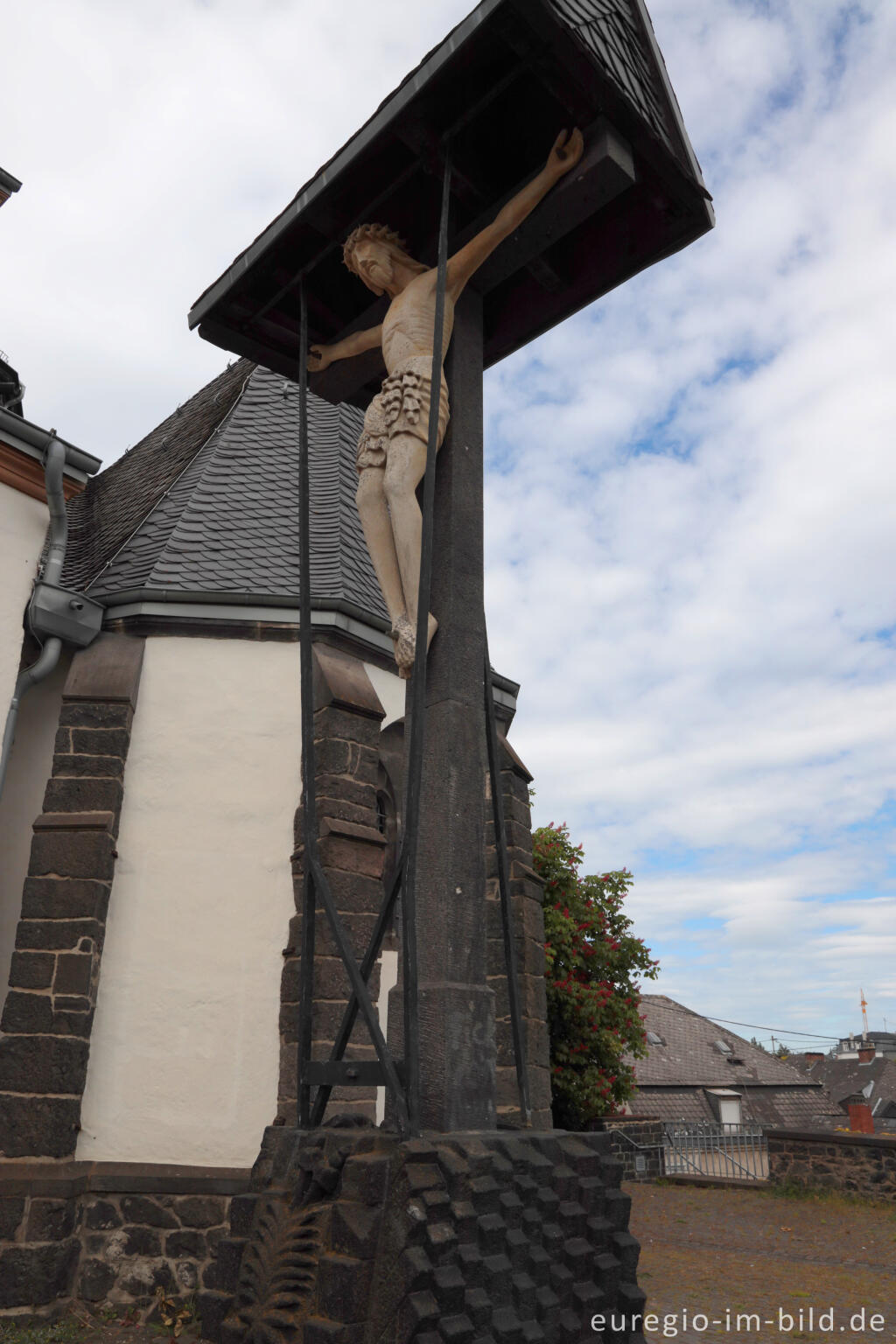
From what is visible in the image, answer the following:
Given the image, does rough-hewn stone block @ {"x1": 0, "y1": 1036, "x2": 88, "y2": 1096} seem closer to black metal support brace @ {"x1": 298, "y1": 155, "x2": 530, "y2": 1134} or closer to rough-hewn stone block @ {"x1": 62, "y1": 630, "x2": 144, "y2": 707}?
rough-hewn stone block @ {"x1": 62, "y1": 630, "x2": 144, "y2": 707}

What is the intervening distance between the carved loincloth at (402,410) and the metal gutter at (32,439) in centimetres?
483

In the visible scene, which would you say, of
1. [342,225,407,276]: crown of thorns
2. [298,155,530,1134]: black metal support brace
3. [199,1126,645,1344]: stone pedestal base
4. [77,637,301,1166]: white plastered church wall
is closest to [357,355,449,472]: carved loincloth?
[298,155,530,1134]: black metal support brace

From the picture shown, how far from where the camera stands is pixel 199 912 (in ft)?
23.4

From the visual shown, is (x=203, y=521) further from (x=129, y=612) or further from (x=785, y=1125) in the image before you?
(x=785, y=1125)

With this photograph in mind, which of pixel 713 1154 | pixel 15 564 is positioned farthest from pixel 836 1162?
pixel 15 564

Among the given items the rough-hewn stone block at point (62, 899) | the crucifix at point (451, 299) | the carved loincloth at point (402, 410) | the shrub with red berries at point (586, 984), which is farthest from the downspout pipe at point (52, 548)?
the shrub with red berries at point (586, 984)

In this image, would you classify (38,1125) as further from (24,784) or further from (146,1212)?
(24,784)

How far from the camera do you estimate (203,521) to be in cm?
913

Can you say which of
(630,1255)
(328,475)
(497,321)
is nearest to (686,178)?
(497,321)

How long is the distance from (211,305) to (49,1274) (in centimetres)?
599

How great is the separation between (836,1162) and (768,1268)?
18.7 ft

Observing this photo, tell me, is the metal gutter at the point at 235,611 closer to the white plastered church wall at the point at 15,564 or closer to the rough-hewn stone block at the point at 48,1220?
the white plastered church wall at the point at 15,564

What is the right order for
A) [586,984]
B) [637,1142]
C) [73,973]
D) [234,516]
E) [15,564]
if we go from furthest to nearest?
[637,1142] < [586,984] < [234,516] < [15,564] < [73,973]

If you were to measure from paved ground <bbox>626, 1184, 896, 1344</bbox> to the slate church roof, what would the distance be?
541 centimetres
